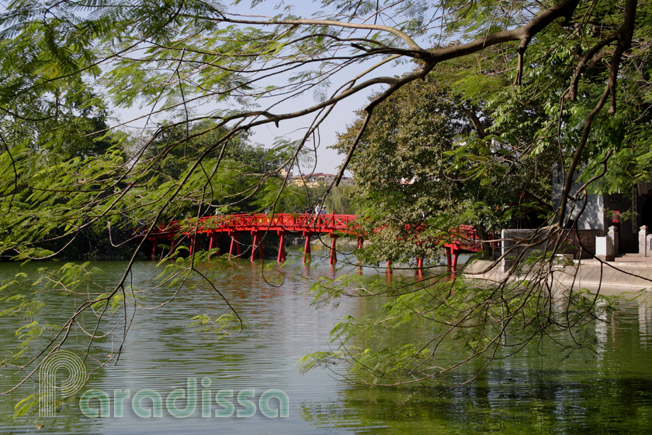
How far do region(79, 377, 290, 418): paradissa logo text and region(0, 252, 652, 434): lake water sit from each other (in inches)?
1.2

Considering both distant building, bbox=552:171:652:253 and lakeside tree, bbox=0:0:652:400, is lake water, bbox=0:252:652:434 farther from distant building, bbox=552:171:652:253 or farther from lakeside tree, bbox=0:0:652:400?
distant building, bbox=552:171:652:253

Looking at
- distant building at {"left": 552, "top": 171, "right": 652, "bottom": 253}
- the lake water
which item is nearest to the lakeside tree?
the lake water

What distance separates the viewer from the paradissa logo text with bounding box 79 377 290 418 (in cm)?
565

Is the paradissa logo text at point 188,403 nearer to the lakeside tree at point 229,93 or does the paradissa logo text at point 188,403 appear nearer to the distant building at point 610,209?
the lakeside tree at point 229,93

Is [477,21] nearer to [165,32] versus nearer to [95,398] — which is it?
[165,32]

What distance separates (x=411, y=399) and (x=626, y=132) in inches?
127

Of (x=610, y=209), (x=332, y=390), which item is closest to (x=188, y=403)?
(x=332, y=390)

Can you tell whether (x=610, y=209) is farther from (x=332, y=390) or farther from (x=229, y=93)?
(x=229, y=93)

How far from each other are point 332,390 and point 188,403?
125 centimetres

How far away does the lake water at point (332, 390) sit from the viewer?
5.23 meters

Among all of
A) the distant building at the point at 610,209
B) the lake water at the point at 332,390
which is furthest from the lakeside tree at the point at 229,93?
the distant building at the point at 610,209

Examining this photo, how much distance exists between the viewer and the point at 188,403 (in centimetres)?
594

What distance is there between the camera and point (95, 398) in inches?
237

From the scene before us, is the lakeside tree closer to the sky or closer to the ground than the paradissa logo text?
closer to the sky
